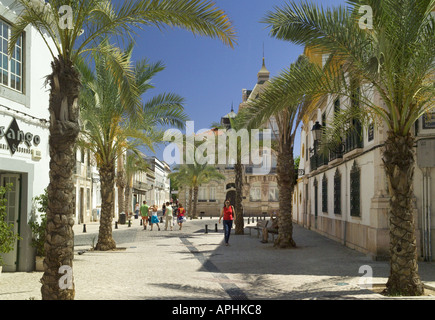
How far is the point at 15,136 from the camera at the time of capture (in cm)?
980

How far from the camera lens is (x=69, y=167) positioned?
6441 mm

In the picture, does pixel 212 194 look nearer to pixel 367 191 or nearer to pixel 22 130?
pixel 367 191

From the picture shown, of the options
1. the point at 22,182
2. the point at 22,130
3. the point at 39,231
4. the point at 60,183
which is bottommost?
the point at 39,231

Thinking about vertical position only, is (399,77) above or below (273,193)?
above

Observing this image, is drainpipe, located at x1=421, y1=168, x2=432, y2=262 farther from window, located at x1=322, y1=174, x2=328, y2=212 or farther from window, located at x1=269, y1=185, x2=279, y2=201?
window, located at x1=269, y1=185, x2=279, y2=201

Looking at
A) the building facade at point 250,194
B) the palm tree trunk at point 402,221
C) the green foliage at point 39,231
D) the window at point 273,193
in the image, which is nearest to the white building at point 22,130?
the green foliage at point 39,231

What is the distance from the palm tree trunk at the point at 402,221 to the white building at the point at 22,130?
7098mm

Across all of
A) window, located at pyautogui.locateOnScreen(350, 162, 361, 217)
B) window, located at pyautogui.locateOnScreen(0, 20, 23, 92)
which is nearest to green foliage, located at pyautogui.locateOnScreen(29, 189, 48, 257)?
window, located at pyautogui.locateOnScreen(0, 20, 23, 92)

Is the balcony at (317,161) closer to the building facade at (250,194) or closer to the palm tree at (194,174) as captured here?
the palm tree at (194,174)

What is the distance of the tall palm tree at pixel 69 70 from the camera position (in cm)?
625

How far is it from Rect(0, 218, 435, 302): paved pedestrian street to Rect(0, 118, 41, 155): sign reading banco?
2750 millimetres

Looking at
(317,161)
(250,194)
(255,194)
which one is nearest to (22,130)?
(317,161)

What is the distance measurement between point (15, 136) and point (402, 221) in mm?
7868
